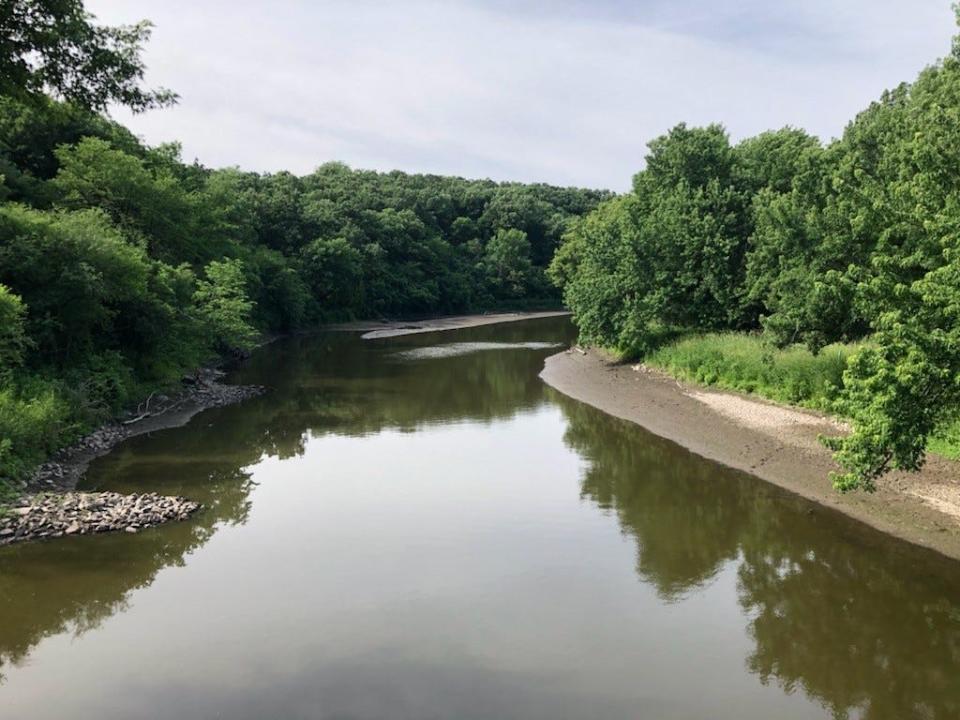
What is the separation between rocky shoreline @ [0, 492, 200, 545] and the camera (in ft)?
54.8

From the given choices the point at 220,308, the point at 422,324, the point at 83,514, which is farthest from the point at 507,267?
the point at 83,514

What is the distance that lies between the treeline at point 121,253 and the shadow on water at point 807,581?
1380cm

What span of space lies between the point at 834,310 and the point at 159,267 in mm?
28035

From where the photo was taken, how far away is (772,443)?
964 inches

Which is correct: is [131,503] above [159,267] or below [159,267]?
below

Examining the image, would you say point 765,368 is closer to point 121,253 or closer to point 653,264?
point 653,264

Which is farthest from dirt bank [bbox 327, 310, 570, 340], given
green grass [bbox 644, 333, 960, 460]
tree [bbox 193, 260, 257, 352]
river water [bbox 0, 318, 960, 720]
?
river water [bbox 0, 318, 960, 720]

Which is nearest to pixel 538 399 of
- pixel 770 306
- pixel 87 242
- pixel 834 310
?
pixel 770 306

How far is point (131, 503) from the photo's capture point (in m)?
18.4

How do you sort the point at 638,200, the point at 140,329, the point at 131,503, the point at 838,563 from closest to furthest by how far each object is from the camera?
the point at 838,563 < the point at 131,503 < the point at 140,329 < the point at 638,200

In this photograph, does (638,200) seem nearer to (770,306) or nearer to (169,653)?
(770,306)

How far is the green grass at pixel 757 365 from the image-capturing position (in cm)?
2714

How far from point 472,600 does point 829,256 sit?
18435 millimetres

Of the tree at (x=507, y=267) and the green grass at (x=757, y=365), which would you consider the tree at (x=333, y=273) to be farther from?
the green grass at (x=757, y=365)
